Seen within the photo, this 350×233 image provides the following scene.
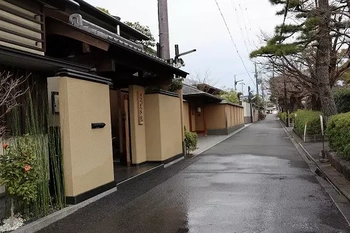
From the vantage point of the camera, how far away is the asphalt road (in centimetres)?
514

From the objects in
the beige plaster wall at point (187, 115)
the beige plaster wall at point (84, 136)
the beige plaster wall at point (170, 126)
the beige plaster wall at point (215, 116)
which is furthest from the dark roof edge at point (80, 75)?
the beige plaster wall at point (215, 116)

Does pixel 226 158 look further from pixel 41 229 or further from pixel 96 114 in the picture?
pixel 41 229

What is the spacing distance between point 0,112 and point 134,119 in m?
5.00

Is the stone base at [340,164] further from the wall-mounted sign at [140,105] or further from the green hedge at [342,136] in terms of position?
the wall-mounted sign at [140,105]

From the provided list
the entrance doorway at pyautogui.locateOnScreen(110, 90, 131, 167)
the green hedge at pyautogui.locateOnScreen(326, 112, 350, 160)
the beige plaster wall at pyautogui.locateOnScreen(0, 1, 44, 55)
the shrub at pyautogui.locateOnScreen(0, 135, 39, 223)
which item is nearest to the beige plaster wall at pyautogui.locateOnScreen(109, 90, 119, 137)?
the entrance doorway at pyautogui.locateOnScreen(110, 90, 131, 167)

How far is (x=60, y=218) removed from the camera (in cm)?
564

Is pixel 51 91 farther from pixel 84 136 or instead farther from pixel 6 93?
pixel 6 93

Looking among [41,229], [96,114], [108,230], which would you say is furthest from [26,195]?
[96,114]

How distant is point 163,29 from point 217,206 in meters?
7.91

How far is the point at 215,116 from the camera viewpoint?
91.3 ft

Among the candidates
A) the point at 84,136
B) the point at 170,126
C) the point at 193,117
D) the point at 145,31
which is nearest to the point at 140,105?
the point at 170,126

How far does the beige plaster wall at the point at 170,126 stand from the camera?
11508mm

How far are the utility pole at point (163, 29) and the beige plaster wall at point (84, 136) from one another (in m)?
5.49

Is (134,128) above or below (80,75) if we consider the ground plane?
below
